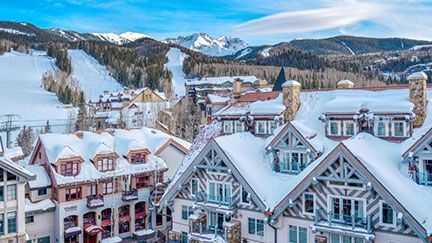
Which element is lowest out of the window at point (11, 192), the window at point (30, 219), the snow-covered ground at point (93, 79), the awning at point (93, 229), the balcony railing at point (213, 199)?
the awning at point (93, 229)

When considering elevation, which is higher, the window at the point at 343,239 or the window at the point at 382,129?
the window at the point at 382,129

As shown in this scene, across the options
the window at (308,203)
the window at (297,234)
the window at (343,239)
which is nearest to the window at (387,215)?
the window at (343,239)

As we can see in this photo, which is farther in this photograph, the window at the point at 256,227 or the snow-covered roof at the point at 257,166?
the window at the point at 256,227

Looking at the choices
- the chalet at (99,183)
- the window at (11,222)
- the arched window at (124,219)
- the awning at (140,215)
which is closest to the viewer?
the window at (11,222)

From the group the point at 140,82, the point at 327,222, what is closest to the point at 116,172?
the point at 327,222

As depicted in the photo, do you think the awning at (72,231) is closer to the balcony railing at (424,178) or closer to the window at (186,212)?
the window at (186,212)

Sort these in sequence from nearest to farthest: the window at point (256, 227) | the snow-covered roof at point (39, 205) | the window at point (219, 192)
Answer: the window at point (256, 227)
the window at point (219, 192)
the snow-covered roof at point (39, 205)
